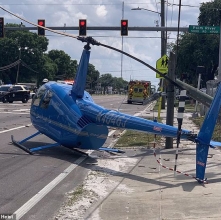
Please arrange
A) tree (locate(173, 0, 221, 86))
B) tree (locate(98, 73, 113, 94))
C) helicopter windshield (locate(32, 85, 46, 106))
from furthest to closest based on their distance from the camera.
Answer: tree (locate(98, 73, 113, 94))
tree (locate(173, 0, 221, 86))
helicopter windshield (locate(32, 85, 46, 106))

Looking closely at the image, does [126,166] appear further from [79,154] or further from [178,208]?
[178,208]

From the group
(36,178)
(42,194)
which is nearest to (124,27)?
(36,178)

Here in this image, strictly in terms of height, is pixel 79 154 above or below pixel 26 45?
below

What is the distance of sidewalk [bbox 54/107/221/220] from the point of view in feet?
28.0

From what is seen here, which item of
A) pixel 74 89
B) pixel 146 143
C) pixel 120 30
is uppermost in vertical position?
pixel 120 30

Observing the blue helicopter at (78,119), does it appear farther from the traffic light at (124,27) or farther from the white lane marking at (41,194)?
the traffic light at (124,27)

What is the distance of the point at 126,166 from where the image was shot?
13.4 metres

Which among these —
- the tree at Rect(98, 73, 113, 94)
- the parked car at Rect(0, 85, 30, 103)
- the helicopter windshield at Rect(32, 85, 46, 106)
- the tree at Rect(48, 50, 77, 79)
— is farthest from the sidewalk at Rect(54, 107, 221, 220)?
the tree at Rect(98, 73, 113, 94)

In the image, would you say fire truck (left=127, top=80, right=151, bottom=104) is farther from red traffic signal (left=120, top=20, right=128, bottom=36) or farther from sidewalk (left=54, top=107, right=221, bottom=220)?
sidewalk (left=54, top=107, right=221, bottom=220)

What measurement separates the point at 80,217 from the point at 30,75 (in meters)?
84.7

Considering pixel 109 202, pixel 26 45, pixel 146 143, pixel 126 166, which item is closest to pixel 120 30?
pixel 146 143

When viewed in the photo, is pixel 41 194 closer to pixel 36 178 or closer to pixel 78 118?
pixel 36 178

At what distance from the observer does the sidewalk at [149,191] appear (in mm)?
8523

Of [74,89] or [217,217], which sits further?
[74,89]
